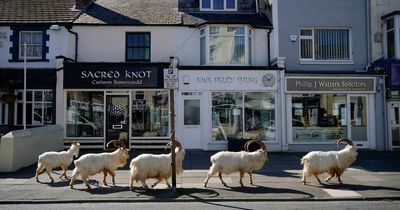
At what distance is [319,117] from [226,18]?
6.99 meters

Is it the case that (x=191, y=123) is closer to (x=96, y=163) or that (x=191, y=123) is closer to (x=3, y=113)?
(x=96, y=163)

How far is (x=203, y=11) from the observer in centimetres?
2212

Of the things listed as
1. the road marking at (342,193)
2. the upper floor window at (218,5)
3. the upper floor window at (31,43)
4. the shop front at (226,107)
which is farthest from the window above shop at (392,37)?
the upper floor window at (31,43)

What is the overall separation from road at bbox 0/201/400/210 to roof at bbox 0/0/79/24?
13236mm

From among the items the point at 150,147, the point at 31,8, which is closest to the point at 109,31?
the point at 31,8

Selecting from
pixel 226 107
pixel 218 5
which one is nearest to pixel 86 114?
pixel 226 107

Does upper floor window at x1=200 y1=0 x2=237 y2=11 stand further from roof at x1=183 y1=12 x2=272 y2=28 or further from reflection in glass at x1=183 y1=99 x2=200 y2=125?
reflection in glass at x1=183 y1=99 x2=200 y2=125

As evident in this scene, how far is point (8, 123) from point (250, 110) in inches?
456

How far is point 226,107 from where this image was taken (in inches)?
779

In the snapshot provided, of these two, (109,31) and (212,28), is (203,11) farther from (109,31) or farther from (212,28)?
(109,31)

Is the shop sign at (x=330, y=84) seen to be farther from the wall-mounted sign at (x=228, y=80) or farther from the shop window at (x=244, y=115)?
the shop window at (x=244, y=115)

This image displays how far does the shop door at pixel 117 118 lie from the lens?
19.6 m

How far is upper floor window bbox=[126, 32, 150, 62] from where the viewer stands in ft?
68.4

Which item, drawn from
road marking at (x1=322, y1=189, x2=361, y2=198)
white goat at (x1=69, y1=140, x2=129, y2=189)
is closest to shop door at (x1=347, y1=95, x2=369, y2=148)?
road marking at (x1=322, y1=189, x2=361, y2=198)
